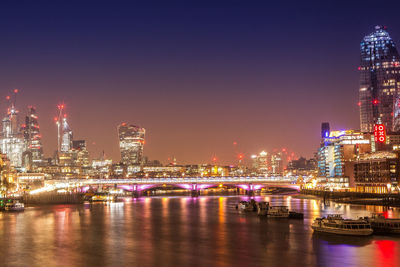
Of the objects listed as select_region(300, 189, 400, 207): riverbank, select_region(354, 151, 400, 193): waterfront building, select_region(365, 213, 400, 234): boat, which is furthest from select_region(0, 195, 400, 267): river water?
select_region(354, 151, 400, 193): waterfront building

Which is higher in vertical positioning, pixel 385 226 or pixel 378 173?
pixel 378 173

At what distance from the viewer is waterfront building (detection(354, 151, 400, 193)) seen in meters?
145

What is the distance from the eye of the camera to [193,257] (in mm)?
50906

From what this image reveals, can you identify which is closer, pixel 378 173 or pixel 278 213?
pixel 278 213

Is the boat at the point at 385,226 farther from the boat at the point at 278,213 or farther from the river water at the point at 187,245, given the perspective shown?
the boat at the point at 278,213

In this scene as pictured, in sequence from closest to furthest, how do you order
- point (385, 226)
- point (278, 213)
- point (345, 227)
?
1. point (345, 227)
2. point (385, 226)
3. point (278, 213)

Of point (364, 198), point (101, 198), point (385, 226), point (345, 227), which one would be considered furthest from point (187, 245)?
point (101, 198)

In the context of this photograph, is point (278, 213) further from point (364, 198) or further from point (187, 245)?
point (364, 198)

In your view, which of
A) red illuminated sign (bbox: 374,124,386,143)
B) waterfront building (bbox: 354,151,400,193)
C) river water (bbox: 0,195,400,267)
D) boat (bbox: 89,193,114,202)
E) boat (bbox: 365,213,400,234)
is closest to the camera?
river water (bbox: 0,195,400,267)

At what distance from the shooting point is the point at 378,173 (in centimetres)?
15250

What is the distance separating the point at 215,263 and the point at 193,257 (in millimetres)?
4103

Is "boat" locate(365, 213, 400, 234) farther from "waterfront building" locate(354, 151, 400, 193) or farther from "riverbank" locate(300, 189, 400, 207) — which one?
"waterfront building" locate(354, 151, 400, 193)

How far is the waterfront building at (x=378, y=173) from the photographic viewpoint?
14462 centimetres

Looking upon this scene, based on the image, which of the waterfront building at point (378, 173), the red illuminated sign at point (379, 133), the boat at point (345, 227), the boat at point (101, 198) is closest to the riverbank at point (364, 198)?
the waterfront building at point (378, 173)
